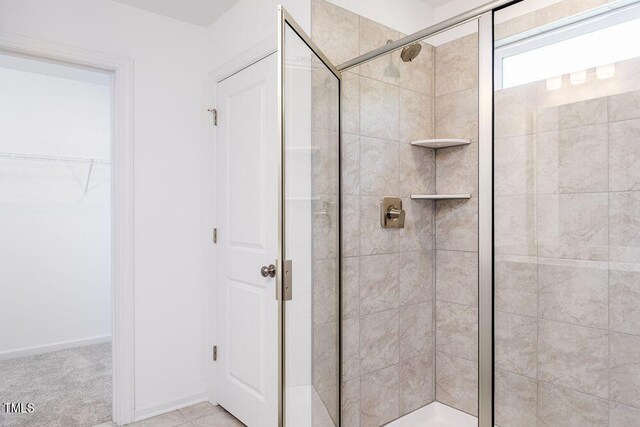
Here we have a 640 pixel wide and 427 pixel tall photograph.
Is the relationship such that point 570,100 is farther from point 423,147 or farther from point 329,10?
point 329,10

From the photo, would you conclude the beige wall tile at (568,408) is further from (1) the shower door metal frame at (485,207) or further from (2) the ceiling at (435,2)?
(2) the ceiling at (435,2)

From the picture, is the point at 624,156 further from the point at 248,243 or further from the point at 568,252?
the point at 248,243

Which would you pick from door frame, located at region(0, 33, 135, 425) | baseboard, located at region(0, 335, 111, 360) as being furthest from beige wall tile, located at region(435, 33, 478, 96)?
baseboard, located at region(0, 335, 111, 360)

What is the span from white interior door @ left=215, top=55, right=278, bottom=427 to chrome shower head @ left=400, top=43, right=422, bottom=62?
732mm

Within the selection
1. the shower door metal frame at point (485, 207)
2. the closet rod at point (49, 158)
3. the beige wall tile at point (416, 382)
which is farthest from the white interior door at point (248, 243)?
the closet rod at point (49, 158)

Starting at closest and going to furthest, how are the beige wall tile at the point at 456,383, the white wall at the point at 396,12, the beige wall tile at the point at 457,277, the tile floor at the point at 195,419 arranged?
the beige wall tile at the point at 457,277, the beige wall tile at the point at 456,383, the white wall at the point at 396,12, the tile floor at the point at 195,419

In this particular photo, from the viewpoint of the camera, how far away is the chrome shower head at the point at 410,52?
1.51 metres

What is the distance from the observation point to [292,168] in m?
1.29

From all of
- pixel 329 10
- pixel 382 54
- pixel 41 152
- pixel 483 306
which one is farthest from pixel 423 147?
pixel 41 152

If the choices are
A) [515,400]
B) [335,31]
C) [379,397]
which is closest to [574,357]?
[515,400]

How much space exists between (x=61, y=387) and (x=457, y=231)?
292 centimetres

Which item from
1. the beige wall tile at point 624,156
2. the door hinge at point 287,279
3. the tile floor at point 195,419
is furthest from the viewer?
the tile floor at point 195,419

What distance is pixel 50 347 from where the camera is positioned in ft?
11.4

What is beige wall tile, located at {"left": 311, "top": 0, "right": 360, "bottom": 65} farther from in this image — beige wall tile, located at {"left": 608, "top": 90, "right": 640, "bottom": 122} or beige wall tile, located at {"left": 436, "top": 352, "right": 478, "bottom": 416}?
beige wall tile, located at {"left": 436, "top": 352, "right": 478, "bottom": 416}
